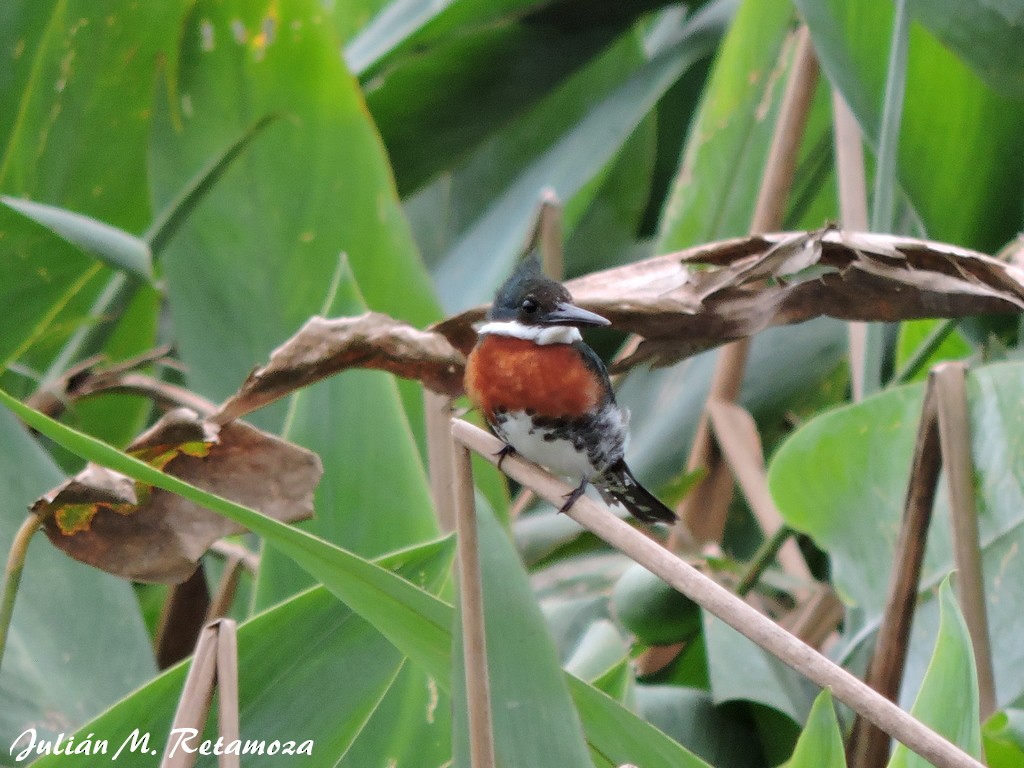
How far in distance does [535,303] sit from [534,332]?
0.02m

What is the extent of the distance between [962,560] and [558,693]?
43cm

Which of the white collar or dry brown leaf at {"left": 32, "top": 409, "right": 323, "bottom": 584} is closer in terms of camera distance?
dry brown leaf at {"left": 32, "top": 409, "right": 323, "bottom": 584}

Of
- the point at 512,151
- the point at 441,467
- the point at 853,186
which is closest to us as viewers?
the point at 441,467

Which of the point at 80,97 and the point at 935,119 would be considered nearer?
the point at 935,119

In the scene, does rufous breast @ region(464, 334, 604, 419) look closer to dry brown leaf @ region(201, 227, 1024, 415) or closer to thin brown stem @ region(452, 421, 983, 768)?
dry brown leaf @ region(201, 227, 1024, 415)

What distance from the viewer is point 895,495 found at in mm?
1054

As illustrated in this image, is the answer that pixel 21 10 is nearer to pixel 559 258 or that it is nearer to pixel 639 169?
pixel 559 258

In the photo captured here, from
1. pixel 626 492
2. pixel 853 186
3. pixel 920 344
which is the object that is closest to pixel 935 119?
pixel 853 186

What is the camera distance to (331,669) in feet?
2.18

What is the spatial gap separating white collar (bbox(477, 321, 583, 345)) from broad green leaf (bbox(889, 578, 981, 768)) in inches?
17.1

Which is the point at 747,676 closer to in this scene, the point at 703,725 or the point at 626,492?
the point at 703,725

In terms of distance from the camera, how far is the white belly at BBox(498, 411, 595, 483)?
964mm

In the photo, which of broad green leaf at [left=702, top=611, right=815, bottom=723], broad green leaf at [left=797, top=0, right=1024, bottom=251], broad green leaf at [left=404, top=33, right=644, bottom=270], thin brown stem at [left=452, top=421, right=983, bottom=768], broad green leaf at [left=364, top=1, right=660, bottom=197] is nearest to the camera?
thin brown stem at [left=452, top=421, right=983, bottom=768]

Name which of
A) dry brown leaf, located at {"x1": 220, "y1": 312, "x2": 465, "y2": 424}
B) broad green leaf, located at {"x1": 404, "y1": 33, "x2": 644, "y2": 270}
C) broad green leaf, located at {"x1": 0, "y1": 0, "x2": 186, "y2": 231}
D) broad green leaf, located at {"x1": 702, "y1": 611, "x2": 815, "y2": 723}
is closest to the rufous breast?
dry brown leaf, located at {"x1": 220, "y1": 312, "x2": 465, "y2": 424}
